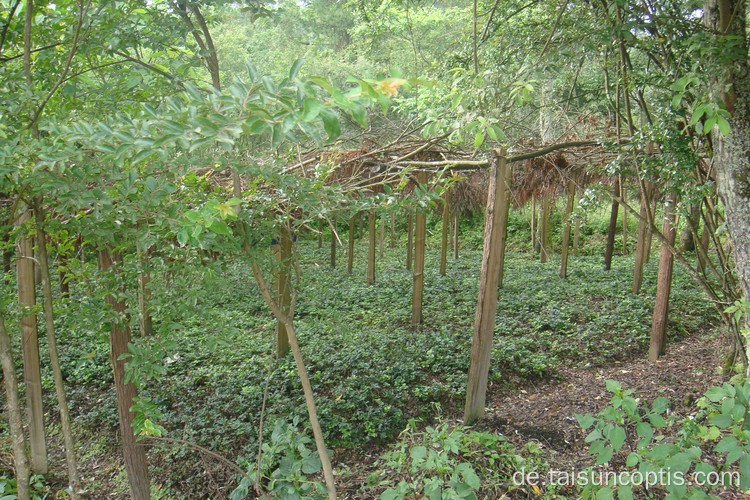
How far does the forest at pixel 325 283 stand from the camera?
1521mm

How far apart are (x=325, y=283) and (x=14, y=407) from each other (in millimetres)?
1615

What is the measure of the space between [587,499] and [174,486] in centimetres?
251

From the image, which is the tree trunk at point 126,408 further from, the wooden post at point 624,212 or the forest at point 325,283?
the wooden post at point 624,212

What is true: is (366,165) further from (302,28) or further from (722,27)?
(302,28)

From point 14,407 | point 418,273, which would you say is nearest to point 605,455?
point 14,407

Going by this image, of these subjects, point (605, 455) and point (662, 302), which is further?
point (662, 302)

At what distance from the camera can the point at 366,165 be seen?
4.81m

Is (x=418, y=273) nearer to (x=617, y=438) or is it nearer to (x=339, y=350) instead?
(x=339, y=350)

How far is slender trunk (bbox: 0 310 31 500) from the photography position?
198 centimetres

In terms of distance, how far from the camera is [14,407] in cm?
204

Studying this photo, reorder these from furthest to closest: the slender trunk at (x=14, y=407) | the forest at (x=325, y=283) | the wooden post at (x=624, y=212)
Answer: the wooden post at (x=624, y=212), the slender trunk at (x=14, y=407), the forest at (x=325, y=283)

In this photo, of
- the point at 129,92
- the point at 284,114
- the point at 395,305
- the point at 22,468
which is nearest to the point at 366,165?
the point at 395,305

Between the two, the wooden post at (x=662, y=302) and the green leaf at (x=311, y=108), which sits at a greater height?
the green leaf at (x=311, y=108)

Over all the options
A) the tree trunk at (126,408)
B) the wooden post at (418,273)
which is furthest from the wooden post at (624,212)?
the tree trunk at (126,408)
